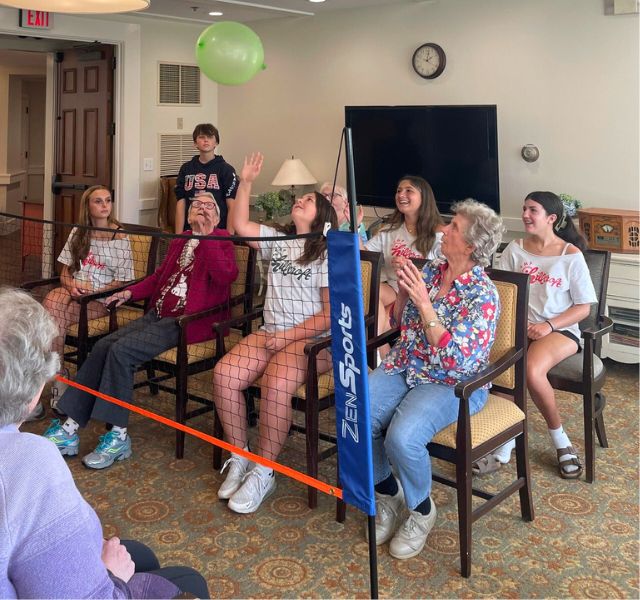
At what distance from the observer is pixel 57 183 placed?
23.7 ft

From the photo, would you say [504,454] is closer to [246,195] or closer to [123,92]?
[246,195]

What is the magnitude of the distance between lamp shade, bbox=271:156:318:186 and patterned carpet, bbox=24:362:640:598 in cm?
325

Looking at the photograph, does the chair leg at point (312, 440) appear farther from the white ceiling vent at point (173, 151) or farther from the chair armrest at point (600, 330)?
the white ceiling vent at point (173, 151)

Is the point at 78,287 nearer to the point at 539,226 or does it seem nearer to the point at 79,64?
the point at 539,226

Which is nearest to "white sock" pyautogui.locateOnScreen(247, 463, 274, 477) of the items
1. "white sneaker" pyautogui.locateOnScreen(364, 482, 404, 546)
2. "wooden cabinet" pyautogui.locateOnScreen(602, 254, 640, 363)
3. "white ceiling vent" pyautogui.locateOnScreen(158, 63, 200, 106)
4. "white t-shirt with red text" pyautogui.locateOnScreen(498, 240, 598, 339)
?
"white sneaker" pyautogui.locateOnScreen(364, 482, 404, 546)

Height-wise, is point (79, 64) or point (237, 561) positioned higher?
point (79, 64)

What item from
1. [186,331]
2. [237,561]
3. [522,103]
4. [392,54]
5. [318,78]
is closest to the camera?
[237,561]

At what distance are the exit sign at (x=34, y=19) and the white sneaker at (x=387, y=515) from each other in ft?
16.2

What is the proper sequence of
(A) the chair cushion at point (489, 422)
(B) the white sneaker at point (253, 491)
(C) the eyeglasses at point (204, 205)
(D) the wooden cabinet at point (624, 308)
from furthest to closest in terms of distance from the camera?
(D) the wooden cabinet at point (624, 308), (C) the eyeglasses at point (204, 205), (B) the white sneaker at point (253, 491), (A) the chair cushion at point (489, 422)

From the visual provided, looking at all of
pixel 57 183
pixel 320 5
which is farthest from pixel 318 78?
pixel 57 183

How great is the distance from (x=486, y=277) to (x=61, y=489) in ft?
5.93

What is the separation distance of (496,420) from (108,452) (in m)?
1.72

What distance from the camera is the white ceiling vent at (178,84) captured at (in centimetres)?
687

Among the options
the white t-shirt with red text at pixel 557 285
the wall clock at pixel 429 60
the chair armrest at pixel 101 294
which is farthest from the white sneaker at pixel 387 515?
the wall clock at pixel 429 60
